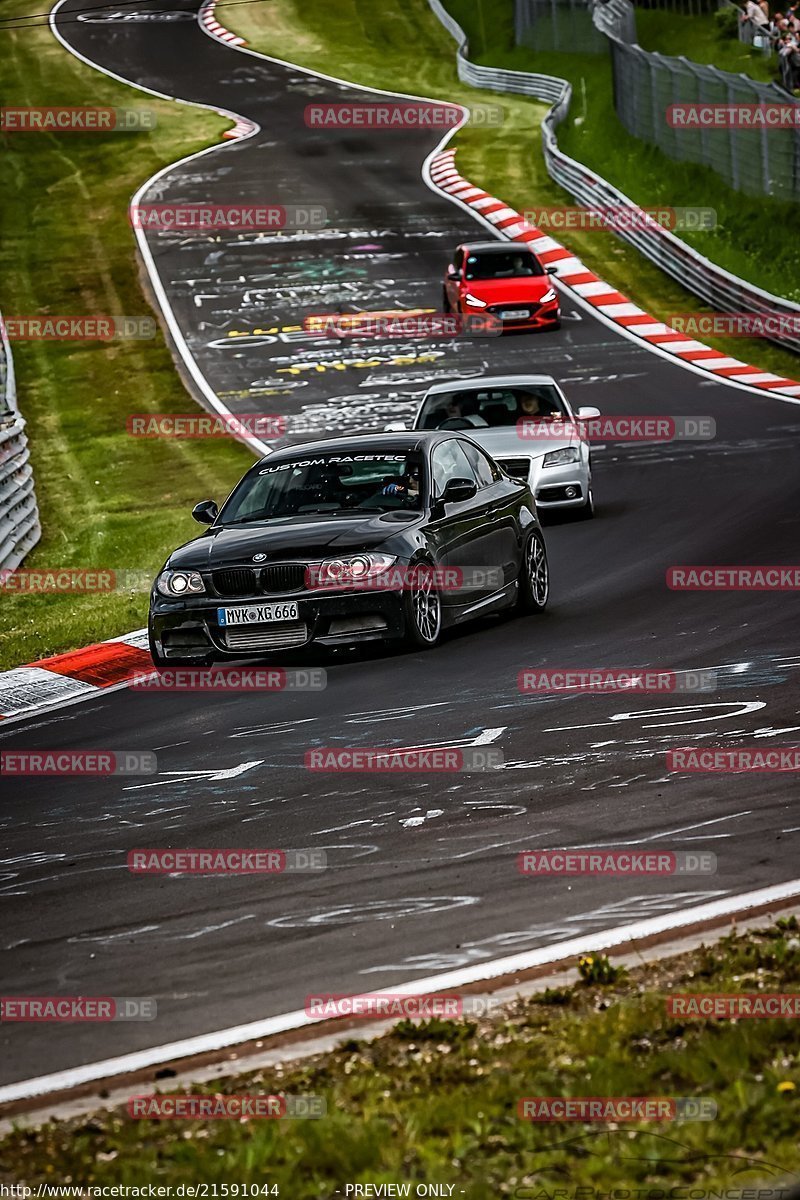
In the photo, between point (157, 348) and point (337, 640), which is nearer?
point (337, 640)

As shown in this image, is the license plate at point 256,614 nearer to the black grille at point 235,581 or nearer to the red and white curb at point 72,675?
the black grille at point 235,581

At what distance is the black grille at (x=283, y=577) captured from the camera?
11.8m

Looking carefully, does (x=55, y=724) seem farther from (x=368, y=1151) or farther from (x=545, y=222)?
(x=545, y=222)

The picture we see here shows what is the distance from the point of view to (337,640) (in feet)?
38.7

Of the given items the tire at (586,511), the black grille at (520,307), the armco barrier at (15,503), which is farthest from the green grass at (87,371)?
the black grille at (520,307)

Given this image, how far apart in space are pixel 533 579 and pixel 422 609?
188 cm

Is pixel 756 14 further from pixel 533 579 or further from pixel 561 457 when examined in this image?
pixel 533 579

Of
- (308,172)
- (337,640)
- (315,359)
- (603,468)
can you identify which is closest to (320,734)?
(337,640)

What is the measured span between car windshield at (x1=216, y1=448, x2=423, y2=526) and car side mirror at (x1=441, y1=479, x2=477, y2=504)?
193 millimetres

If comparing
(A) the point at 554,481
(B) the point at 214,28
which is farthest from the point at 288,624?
(B) the point at 214,28

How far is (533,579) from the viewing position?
13852 mm

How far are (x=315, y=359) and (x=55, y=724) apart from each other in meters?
20.1

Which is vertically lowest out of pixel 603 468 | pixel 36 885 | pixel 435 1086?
pixel 603 468

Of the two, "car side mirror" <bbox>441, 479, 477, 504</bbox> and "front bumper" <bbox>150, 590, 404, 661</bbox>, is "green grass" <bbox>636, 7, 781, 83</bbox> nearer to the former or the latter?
"car side mirror" <bbox>441, 479, 477, 504</bbox>
